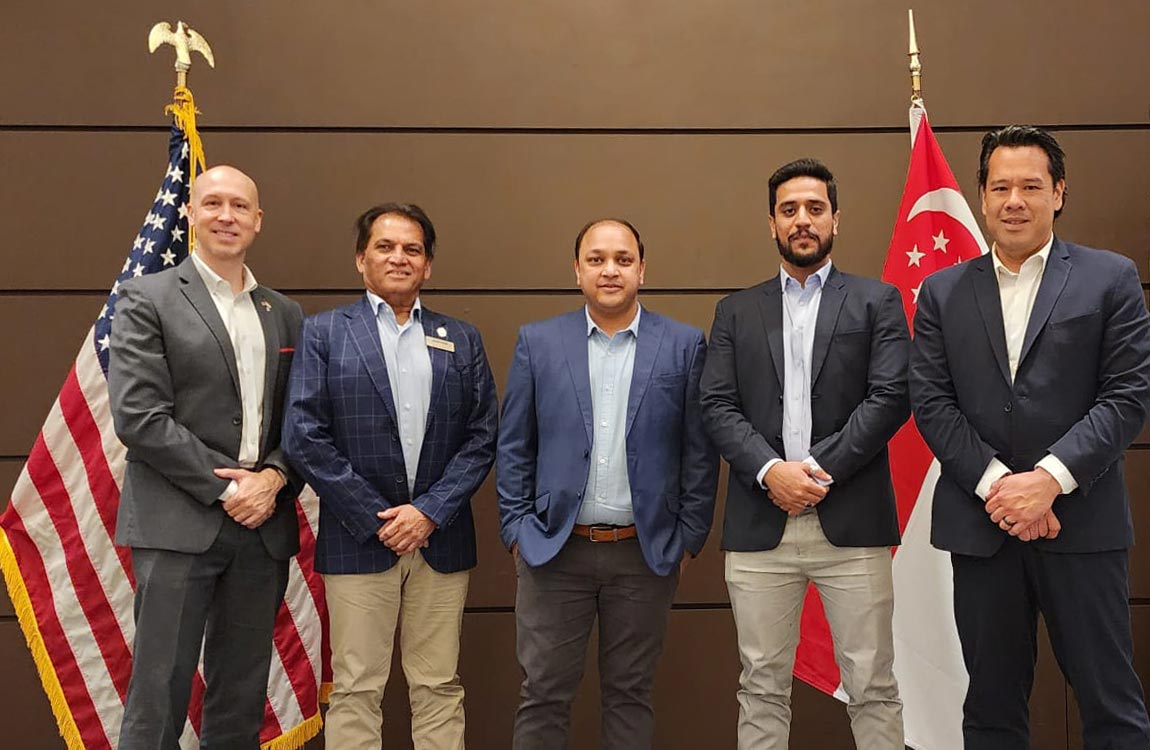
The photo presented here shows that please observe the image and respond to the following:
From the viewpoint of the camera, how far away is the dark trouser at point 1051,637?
6.98 feet

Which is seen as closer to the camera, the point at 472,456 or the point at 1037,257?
the point at 1037,257

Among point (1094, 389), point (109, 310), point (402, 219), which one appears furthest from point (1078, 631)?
point (109, 310)

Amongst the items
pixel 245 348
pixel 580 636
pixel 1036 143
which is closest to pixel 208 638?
pixel 245 348

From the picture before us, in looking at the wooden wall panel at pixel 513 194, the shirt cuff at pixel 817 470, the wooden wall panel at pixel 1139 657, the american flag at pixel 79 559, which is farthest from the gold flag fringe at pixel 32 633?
the wooden wall panel at pixel 1139 657

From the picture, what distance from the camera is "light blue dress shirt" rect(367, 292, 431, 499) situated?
254cm

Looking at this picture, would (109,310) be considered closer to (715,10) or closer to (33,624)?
(33,624)

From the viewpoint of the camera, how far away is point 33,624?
8.82 feet

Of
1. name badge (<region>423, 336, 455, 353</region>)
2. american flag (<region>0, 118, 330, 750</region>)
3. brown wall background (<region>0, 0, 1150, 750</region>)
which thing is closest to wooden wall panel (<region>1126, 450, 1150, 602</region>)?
brown wall background (<region>0, 0, 1150, 750</region>)

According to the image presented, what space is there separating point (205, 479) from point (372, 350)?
53 cm

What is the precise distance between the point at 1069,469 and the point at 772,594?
0.75m

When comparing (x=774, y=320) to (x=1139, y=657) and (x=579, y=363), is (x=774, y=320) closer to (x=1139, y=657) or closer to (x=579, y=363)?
(x=579, y=363)

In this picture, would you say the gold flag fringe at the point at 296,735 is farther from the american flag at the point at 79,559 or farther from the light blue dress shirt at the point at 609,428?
the light blue dress shirt at the point at 609,428

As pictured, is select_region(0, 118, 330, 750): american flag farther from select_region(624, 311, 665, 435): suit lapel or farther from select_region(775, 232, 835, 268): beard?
select_region(775, 232, 835, 268): beard

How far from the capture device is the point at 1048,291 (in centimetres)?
222
